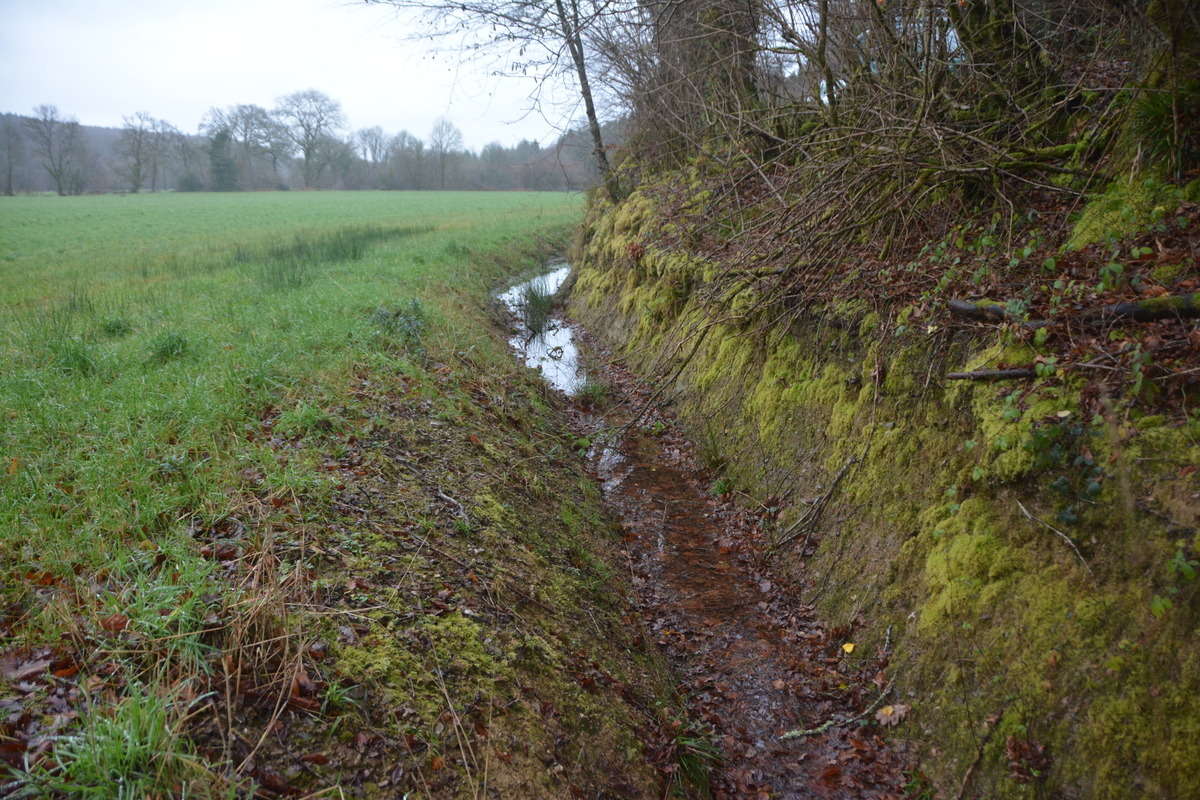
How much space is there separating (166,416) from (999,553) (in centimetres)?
553

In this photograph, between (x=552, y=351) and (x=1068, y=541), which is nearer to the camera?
(x=1068, y=541)

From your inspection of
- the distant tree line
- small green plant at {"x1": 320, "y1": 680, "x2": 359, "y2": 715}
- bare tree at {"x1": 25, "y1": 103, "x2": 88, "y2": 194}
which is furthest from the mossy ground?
bare tree at {"x1": 25, "y1": 103, "x2": 88, "y2": 194}

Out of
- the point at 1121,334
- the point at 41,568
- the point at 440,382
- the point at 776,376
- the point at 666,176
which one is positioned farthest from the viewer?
the point at 666,176

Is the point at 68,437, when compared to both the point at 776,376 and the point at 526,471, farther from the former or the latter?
the point at 776,376

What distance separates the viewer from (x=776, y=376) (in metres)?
5.86

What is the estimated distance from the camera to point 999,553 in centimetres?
315

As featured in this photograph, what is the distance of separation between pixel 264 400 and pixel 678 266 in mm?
5804

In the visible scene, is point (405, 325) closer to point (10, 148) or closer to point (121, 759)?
point (121, 759)

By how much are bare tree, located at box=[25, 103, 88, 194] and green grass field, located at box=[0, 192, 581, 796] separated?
51.1 metres

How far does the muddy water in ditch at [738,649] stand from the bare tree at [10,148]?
5621 centimetres

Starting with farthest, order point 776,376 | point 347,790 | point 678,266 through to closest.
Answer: point 678,266
point 776,376
point 347,790

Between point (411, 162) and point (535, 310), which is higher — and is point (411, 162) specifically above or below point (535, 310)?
above

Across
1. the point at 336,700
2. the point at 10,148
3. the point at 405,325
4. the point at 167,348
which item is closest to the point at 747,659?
the point at 336,700

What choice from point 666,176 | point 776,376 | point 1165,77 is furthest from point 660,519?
Result: point 666,176
